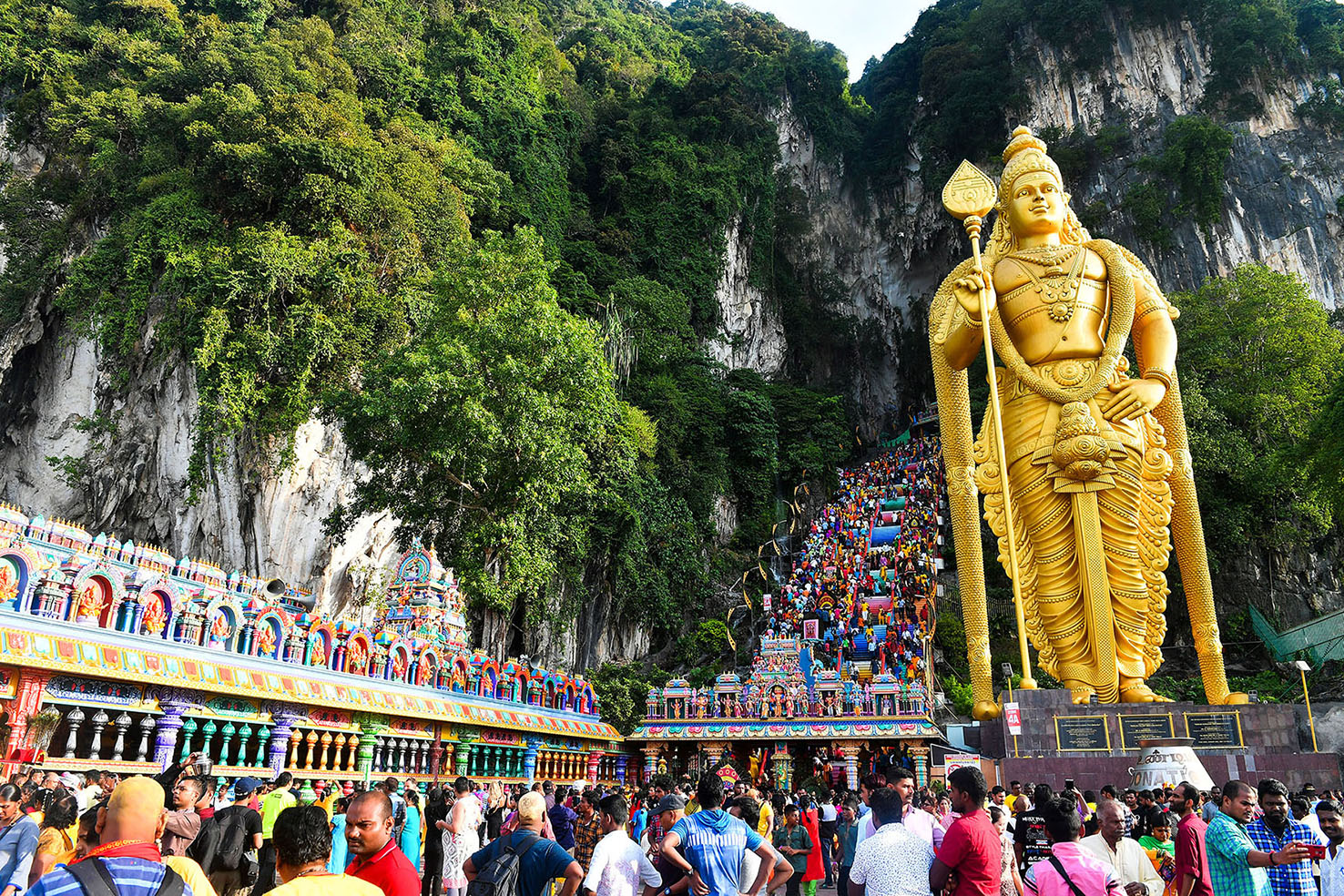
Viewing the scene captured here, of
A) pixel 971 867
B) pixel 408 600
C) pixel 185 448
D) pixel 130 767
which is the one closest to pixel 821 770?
pixel 408 600

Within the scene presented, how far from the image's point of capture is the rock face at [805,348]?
1475 centimetres

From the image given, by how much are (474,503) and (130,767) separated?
23.0 feet

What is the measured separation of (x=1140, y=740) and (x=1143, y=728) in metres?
0.20

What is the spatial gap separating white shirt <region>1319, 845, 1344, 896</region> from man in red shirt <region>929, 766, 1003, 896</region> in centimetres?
135

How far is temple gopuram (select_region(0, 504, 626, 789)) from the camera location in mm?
6082

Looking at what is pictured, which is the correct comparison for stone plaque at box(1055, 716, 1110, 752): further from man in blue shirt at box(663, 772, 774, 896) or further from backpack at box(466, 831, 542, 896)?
backpack at box(466, 831, 542, 896)

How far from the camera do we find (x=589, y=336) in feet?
44.1

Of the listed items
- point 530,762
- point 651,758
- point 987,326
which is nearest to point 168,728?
point 530,762

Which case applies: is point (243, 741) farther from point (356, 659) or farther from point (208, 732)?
point (356, 659)

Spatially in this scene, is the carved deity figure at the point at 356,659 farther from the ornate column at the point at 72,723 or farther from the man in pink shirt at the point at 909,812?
the man in pink shirt at the point at 909,812

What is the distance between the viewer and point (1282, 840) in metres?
3.36

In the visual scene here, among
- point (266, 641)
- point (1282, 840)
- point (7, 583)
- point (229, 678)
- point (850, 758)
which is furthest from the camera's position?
point (850, 758)

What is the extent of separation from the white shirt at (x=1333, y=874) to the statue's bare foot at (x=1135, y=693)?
6.20 m

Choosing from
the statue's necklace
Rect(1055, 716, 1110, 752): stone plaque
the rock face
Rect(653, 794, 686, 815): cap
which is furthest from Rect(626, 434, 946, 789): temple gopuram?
Rect(653, 794, 686, 815): cap
